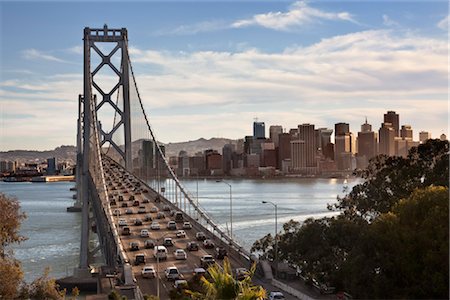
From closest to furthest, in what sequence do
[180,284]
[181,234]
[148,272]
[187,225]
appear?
[180,284] < [148,272] < [181,234] < [187,225]

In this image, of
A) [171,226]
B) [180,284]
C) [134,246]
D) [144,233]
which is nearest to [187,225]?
[171,226]

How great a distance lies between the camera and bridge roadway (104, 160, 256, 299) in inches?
967

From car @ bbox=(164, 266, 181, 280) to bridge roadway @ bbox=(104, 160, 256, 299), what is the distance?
7.4 inches

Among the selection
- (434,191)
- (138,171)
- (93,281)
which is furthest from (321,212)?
(434,191)

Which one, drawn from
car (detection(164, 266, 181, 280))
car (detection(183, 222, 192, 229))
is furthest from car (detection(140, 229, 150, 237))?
car (detection(164, 266, 181, 280))

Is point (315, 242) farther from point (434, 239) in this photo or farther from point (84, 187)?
point (84, 187)

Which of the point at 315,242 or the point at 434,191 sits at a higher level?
the point at 434,191

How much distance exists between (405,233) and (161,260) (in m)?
11.1

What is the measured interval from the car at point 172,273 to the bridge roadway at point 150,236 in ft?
0.62

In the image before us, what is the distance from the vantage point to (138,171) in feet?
222

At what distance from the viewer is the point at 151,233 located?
3609 cm

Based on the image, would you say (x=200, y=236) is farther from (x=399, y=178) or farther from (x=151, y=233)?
(x=399, y=178)

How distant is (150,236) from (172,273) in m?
10.7

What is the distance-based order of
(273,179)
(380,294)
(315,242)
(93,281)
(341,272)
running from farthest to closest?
(273,179) → (93,281) → (315,242) → (341,272) → (380,294)
